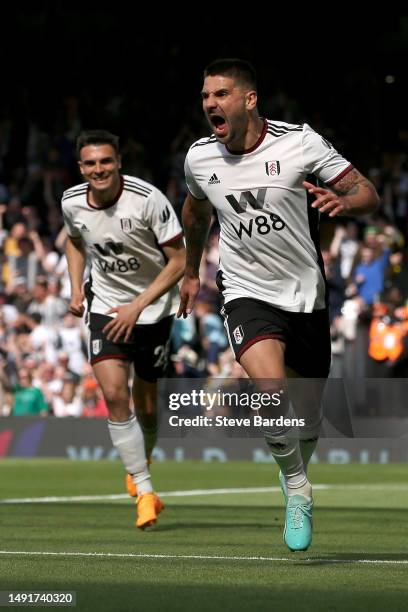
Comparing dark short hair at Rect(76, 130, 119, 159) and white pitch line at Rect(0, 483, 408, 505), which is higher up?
dark short hair at Rect(76, 130, 119, 159)

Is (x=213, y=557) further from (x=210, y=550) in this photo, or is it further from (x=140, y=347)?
(x=140, y=347)

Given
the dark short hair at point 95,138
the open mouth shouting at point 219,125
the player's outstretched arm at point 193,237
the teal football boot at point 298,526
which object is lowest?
the teal football boot at point 298,526

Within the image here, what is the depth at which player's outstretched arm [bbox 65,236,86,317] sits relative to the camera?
11.1 m

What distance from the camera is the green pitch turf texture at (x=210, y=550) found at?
6.46 metres

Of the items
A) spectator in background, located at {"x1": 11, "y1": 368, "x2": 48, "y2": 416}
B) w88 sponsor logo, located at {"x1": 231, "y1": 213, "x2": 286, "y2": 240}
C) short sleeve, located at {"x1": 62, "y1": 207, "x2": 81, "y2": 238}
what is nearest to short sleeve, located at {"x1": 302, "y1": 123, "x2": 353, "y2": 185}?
w88 sponsor logo, located at {"x1": 231, "y1": 213, "x2": 286, "y2": 240}

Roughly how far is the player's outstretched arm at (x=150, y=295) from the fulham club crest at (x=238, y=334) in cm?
223

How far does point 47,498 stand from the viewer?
13023 mm

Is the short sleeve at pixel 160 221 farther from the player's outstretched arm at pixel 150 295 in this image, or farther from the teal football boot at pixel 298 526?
the teal football boot at pixel 298 526

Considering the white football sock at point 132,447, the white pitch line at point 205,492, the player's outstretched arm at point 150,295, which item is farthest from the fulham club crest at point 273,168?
the white pitch line at point 205,492

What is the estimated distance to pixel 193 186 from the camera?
8.60 m

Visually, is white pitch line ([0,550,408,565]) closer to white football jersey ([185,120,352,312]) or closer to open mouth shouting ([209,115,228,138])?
white football jersey ([185,120,352,312])

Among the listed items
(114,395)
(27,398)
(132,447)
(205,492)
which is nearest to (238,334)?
(114,395)

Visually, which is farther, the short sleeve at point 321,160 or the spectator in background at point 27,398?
the spectator in background at point 27,398

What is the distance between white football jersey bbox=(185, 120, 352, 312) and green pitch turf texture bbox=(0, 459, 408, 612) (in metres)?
1.49
